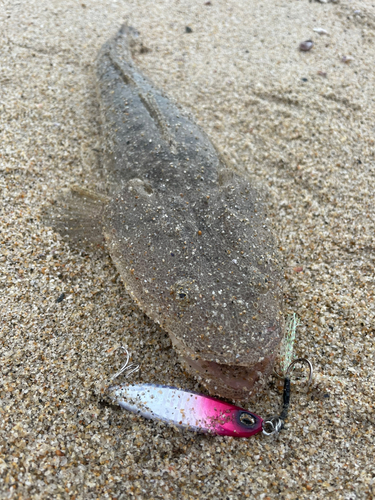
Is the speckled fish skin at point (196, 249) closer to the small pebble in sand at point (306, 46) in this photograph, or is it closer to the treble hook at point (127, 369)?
the treble hook at point (127, 369)

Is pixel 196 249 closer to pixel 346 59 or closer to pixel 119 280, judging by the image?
pixel 119 280

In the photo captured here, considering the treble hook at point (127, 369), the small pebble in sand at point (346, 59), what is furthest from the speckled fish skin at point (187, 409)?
the small pebble in sand at point (346, 59)

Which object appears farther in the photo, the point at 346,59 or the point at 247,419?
the point at 346,59

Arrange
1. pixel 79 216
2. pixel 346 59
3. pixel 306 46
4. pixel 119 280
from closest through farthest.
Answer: pixel 119 280
pixel 79 216
pixel 346 59
pixel 306 46

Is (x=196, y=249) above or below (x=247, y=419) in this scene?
above

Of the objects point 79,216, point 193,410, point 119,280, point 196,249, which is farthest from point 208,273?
point 79,216

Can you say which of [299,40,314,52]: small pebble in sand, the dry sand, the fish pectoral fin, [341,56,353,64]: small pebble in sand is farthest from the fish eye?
[299,40,314,52]: small pebble in sand

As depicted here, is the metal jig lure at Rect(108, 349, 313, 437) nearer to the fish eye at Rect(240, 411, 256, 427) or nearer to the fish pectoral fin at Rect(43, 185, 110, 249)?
the fish eye at Rect(240, 411, 256, 427)

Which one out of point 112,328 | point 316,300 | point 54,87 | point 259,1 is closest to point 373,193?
point 316,300

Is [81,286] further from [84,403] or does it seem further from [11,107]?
[11,107]
